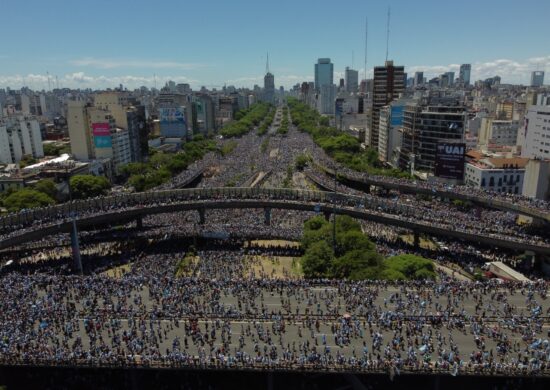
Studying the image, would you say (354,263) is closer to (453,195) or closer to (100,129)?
(453,195)

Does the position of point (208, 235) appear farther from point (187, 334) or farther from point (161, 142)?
point (161, 142)

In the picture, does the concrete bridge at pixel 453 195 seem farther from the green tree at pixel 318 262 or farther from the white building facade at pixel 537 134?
the white building facade at pixel 537 134

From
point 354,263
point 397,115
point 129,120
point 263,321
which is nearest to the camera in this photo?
point 263,321

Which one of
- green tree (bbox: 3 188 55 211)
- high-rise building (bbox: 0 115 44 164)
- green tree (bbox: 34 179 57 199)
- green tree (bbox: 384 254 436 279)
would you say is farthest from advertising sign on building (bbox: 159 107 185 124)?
green tree (bbox: 384 254 436 279)

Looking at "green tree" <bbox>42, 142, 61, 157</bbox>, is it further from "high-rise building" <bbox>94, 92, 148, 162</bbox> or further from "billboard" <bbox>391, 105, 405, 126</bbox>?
"billboard" <bbox>391, 105, 405, 126</bbox>

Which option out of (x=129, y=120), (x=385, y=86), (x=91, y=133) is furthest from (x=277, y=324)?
(x=385, y=86)

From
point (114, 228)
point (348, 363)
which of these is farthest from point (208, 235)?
point (348, 363)
